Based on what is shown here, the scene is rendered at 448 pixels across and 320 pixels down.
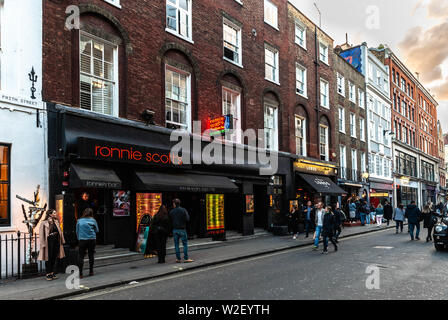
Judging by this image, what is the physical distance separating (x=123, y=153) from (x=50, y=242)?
3.50m

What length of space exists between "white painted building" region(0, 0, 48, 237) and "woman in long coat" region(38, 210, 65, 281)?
3.68 ft

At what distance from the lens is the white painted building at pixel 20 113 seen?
9.59 meters

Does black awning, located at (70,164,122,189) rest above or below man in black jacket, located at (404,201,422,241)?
above

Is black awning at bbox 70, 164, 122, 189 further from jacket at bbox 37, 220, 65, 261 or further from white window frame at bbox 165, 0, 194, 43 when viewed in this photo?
white window frame at bbox 165, 0, 194, 43

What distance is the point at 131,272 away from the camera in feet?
31.2

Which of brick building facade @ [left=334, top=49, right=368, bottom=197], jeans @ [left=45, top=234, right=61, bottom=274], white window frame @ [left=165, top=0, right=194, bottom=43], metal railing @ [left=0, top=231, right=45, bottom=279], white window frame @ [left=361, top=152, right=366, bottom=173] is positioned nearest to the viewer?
jeans @ [left=45, top=234, right=61, bottom=274]

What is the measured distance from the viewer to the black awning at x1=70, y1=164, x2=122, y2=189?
1008 cm

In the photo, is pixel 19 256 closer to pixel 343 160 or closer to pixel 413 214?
pixel 413 214

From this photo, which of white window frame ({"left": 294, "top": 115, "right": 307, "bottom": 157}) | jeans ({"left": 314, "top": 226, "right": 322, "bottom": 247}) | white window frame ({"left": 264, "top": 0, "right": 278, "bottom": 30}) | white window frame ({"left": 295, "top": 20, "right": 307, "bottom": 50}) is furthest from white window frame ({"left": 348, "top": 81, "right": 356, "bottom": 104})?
jeans ({"left": 314, "top": 226, "right": 322, "bottom": 247})

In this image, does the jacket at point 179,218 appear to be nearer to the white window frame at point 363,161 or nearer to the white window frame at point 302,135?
the white window frame at point 302,135

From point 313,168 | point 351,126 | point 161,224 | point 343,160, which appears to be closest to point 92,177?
point 161,224

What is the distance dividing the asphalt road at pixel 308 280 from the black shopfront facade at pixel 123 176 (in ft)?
11.0

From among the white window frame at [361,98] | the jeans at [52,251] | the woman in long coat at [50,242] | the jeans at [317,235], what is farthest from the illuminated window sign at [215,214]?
the white window frame at [361,98]

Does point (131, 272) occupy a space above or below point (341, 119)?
below
